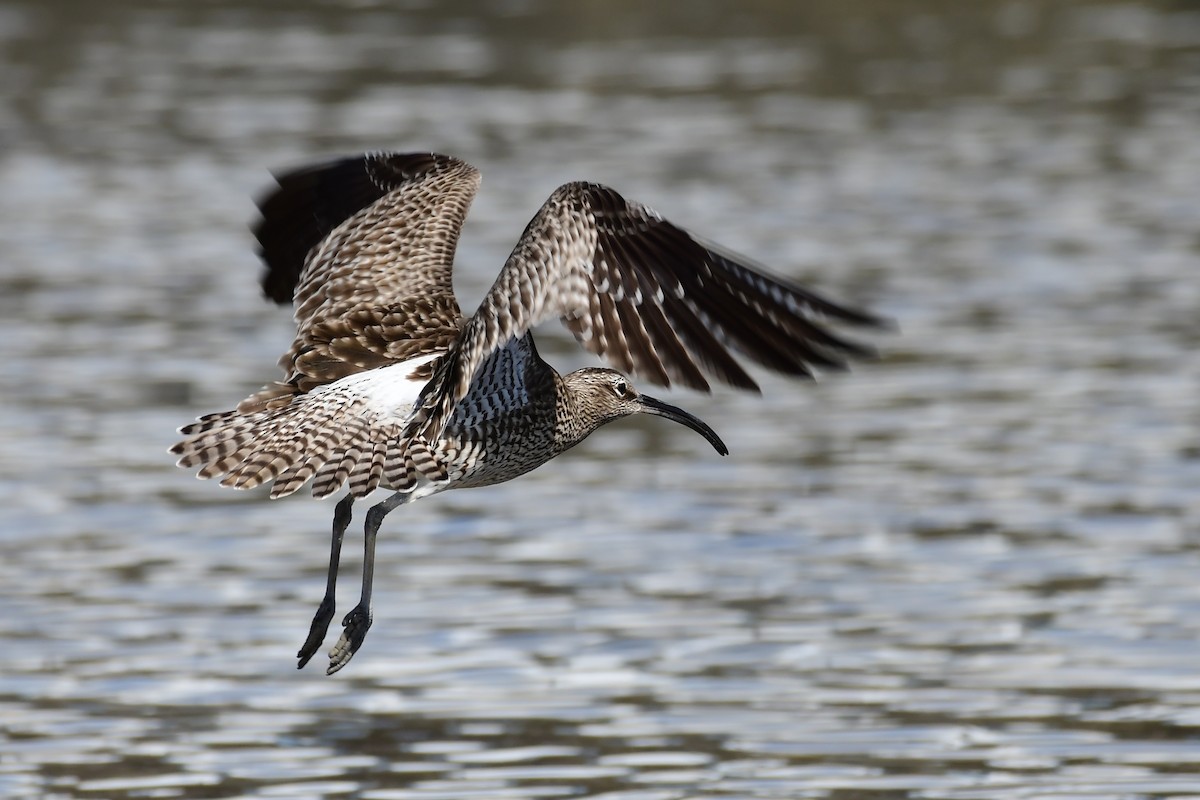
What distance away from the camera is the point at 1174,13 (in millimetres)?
33969

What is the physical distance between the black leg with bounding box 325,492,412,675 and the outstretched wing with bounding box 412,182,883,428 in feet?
2.77

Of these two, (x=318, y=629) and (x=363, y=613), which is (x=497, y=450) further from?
(x=318, y=629)

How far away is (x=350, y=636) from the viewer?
8.49 meters

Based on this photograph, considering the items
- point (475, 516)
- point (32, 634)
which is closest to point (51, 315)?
point (475, 516)

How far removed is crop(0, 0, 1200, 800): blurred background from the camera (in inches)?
360

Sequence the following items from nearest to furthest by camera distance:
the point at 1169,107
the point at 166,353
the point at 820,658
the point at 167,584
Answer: the point at 820,658, the point at 167,584, the point at 166,353, the point at 1169,107

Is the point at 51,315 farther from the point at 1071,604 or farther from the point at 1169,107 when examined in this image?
the point at 1169,107

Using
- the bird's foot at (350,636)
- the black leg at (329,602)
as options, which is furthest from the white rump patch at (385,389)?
the bird's foot at (350,636)

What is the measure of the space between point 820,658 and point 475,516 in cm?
299

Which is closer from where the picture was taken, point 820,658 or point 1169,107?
point 820,658

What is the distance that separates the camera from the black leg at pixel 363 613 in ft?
27.8

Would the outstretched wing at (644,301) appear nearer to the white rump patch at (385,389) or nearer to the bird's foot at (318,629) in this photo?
the white rump patch at (385,389)

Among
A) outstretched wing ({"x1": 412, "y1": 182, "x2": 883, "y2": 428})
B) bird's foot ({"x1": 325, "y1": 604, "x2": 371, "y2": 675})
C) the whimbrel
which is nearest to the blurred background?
bird's foot ({"x1": 325, "y1": 604, "x2": 371, "y2": 675})

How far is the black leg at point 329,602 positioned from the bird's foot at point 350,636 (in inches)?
2.6
